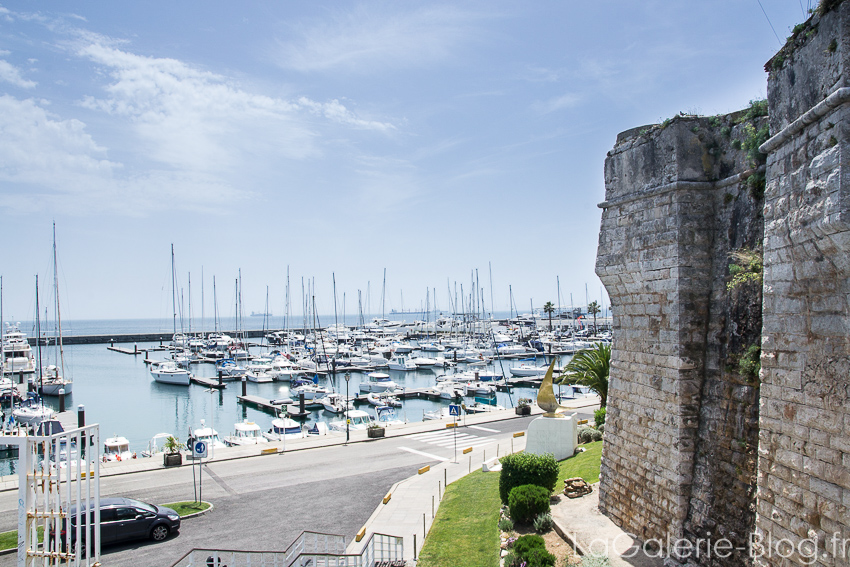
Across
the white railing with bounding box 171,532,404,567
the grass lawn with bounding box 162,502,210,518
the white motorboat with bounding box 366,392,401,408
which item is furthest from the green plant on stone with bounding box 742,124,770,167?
the white motorboat with bounding box 366,392,401,408

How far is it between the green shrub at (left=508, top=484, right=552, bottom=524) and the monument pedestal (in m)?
6.84

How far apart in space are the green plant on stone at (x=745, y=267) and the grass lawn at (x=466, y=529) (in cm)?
846

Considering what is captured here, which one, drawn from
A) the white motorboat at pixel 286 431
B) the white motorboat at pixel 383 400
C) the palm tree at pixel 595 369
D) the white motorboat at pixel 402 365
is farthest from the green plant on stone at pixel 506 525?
the white motorboat at pixel 402 365

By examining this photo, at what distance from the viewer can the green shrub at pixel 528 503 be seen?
14344 mm

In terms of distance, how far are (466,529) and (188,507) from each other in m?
10.5

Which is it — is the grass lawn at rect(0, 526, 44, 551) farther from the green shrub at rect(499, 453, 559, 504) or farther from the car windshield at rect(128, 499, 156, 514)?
the green shrub at rect(499, 453, 559, 504)

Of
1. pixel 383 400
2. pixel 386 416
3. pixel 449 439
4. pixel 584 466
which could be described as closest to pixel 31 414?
pixel 386 416

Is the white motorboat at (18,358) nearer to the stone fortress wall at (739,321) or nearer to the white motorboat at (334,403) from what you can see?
the white motorboat at (334,403)

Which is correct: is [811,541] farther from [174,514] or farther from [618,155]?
[174,514]

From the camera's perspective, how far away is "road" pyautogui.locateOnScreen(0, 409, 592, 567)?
54.4ft

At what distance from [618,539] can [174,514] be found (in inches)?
531

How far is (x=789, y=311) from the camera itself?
7957 millimetres

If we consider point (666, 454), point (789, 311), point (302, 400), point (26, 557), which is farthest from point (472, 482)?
point (302, 400)

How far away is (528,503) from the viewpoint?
14.3 m
